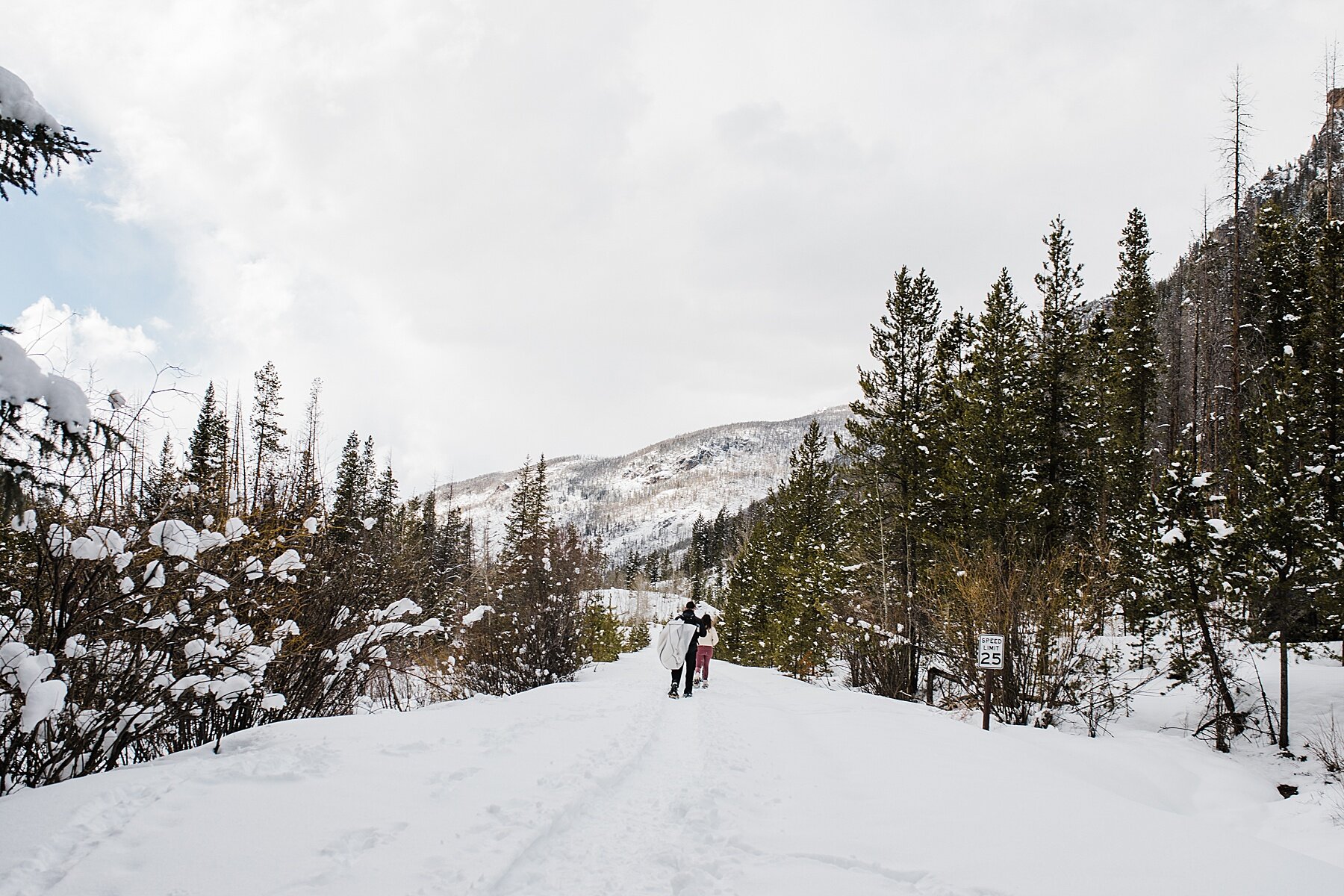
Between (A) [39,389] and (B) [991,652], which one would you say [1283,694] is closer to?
(B) [991,652]

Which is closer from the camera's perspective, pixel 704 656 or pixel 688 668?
pixel 688 668

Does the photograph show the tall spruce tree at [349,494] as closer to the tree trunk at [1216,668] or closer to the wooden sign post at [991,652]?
the wooden sign post at [991,652]

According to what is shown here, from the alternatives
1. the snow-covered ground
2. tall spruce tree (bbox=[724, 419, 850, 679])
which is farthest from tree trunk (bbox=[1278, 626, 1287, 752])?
tall spruce tree (bbox=[724, 419, 850, 679])

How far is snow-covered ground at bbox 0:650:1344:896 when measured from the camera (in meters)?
3.35

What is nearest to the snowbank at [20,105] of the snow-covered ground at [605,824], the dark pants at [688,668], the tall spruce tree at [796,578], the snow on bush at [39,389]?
the snow on bush at [39,389]

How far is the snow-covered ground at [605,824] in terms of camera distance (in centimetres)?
335

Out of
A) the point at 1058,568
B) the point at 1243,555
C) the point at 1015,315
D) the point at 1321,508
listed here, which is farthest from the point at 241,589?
the point at 1015,315

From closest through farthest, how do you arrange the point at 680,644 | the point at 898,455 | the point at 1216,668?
the point at 1216,668 < the point at 680,644 < the point at 898,455

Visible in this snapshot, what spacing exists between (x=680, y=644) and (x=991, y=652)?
4.90 meters

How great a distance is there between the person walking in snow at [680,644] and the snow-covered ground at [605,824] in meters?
3.95

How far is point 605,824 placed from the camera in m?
4.49

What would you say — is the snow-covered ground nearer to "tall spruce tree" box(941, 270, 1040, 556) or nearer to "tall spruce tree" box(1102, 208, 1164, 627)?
"tall spruce tree" box(941, 270, 1040, 556)

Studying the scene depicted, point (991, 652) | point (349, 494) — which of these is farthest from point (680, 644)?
point (349, 494)

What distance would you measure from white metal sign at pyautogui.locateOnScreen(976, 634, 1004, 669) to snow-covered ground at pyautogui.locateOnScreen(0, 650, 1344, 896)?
1281 mm
